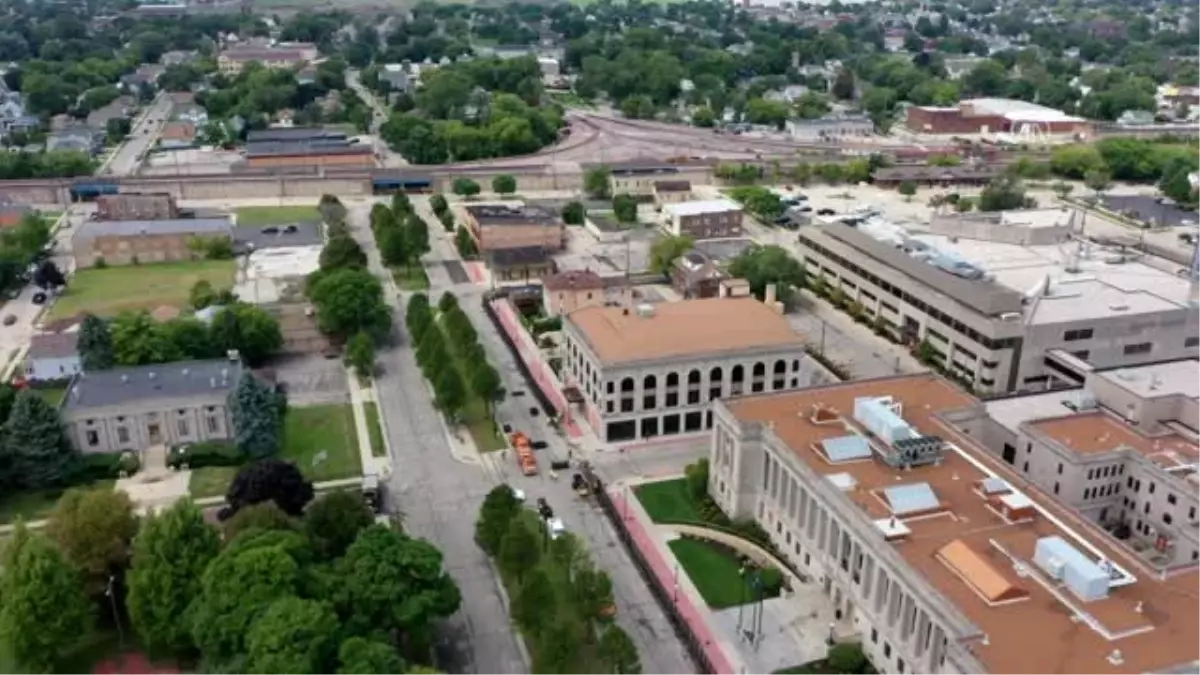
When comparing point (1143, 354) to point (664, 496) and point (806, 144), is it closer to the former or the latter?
point (664, 496)

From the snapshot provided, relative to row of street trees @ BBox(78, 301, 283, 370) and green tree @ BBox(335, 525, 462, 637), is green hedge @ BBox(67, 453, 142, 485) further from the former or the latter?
green tree @ BBox(335, 525, 462, 637)

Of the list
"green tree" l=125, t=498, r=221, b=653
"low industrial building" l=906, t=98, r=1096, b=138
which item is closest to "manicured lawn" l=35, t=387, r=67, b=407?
"green tree" l=125, t=498, r=221, b=653

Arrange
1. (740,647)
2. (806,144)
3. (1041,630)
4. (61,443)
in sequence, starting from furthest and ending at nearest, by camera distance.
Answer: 1. (806,144)
2. (61,443)
3. (740,647)
4. (1041,630)

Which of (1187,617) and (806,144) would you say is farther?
(806,144)

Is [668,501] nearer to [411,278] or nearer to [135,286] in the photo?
[411,278]

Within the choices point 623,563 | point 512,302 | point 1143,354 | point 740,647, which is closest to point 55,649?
point 623,563

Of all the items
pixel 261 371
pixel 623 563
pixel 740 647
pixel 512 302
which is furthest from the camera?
pixel 512 302

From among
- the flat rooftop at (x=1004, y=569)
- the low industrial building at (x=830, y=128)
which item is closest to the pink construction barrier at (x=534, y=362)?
the flat rooftop at (x=1004, y=569)
